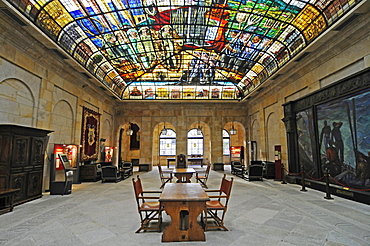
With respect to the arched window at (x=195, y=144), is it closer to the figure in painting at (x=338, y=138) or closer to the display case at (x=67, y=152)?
the display case at (x=67, y=152)

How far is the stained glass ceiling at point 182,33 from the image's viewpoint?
7.66 meters

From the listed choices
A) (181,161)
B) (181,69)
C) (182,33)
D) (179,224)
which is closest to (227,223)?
(179,224)

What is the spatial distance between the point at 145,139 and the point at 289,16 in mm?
13294

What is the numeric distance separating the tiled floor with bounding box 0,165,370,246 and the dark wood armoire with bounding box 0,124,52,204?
498 mm

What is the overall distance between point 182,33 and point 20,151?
28.0 ft

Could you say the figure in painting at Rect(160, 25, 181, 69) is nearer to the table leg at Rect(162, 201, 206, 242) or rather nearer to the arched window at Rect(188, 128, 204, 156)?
the table leg at Rect(162, 201, 206, 242)

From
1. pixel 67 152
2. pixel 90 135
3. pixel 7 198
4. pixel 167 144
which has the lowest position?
pixel 7 198

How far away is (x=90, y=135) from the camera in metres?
12.9

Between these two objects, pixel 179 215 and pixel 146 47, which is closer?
pixel 179 215

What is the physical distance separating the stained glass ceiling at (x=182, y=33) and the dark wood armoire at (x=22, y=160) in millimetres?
3573

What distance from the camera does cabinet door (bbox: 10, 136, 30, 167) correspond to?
20.2 ft

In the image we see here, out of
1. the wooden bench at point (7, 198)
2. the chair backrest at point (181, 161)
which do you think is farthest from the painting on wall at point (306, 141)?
the wooden bench at point (7, 198)

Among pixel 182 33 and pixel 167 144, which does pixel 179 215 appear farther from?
pixel 167 144

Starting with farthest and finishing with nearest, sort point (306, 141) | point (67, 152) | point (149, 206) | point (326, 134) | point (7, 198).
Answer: point (67, 152)
point (306, 141)
point (326, 134)
point (7, 198)
point (149, 206)
